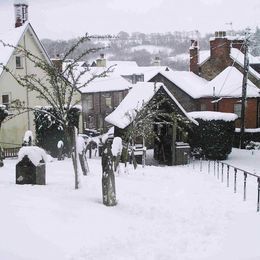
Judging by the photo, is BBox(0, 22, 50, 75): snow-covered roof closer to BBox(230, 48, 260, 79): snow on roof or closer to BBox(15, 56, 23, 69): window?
BBox(15, 56, 23, 69): window

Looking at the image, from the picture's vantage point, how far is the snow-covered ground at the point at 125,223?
8664 millimetres

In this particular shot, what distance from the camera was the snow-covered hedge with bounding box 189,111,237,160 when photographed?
28.7 meters

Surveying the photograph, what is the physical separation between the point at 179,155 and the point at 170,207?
1430cm

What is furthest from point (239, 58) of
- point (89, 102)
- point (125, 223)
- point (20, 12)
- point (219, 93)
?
point (125, 223)

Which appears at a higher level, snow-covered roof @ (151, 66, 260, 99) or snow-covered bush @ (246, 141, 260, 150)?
snow-covered roof @ (151, 66, 260, 99)

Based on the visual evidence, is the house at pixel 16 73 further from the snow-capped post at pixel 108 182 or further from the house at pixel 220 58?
the snow-capped post at pixel 108 182

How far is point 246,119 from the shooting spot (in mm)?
39156

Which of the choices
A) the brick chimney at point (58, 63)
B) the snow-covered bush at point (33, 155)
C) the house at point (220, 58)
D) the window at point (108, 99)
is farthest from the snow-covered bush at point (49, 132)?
the window at point (108, 99)

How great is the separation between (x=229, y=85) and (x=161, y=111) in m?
17.1

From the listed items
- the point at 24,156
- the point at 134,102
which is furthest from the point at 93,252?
the point at 134,102

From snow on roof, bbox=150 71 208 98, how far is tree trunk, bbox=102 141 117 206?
27.9 metres

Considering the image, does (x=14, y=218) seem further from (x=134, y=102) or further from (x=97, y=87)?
(x=97, y=87)

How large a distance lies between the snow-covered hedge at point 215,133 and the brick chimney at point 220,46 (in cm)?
1520

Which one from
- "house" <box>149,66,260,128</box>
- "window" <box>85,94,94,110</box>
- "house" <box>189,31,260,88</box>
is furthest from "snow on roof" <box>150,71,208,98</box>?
"window" <box>85,94,94,110</box>
